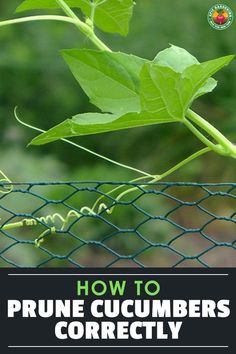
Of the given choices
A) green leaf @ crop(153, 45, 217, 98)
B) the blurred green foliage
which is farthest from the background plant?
green leaf @ crop(153, 45, 217, 98)

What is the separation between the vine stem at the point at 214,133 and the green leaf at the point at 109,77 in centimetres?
7

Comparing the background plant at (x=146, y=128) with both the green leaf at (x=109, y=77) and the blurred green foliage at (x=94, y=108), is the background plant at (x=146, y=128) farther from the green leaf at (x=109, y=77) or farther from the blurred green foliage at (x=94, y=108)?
the green leaf at (x=109, y=77)

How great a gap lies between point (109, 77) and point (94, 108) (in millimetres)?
1985

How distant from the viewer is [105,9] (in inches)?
45.4

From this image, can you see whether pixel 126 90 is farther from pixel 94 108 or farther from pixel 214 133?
pixel 94 108

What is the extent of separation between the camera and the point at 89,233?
2.62 meters

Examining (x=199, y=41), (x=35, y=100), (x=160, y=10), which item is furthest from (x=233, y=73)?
(x=35, y=100)

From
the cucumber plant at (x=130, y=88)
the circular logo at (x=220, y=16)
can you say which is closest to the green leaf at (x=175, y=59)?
the cucumber plant at (x=130, y=88)

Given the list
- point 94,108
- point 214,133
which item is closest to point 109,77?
point 214,133

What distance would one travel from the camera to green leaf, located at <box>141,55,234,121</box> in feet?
3.17

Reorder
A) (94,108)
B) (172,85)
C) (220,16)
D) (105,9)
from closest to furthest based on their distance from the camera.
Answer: (172,85) < (105,9) < (220,16) < (94,108)

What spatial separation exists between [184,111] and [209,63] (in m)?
0.08

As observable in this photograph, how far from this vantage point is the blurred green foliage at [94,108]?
2.97 metres

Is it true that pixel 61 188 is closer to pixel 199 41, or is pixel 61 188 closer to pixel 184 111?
pixel 199 41
